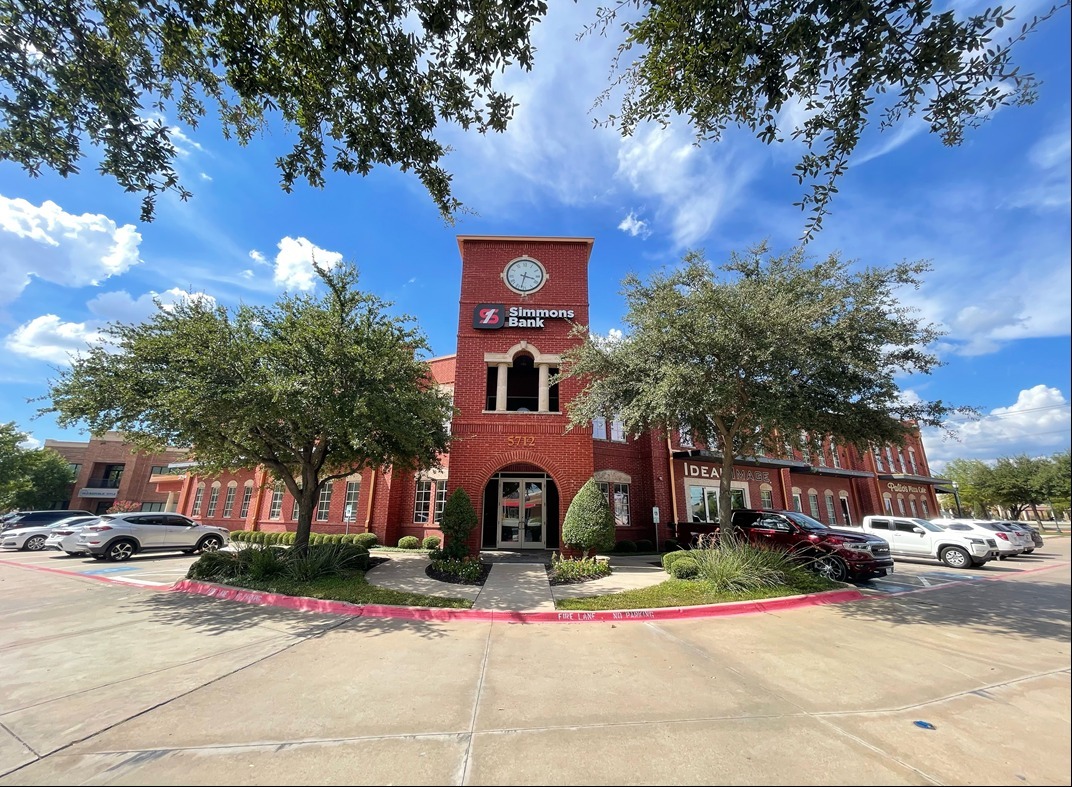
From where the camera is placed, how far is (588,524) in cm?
1309

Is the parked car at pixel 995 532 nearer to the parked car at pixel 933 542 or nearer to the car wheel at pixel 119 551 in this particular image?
the parked car at pixel 933 542

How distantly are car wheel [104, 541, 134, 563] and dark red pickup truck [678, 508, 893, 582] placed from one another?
2100cm

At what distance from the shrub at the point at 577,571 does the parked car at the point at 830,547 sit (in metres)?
4.34

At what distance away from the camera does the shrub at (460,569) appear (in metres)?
10.6

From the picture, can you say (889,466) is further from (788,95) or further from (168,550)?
(168,550)

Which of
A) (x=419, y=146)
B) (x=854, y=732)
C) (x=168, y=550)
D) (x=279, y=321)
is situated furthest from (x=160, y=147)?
(x=168, y=550)

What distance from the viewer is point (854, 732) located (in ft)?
11.6

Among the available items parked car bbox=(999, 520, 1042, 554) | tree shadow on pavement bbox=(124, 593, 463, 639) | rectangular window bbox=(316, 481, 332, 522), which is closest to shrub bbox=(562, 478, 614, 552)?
tree shadow on pavement bbox=(124, 593, 463, 639)

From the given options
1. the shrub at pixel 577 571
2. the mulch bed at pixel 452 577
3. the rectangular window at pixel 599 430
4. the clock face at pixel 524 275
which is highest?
the clock face at pixel 524 275

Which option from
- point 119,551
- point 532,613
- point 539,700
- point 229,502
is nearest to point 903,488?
point 532,613

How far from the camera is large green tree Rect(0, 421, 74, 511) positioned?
30.0m

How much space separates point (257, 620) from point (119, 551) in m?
13.2

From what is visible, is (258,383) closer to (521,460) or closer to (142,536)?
(521,460)

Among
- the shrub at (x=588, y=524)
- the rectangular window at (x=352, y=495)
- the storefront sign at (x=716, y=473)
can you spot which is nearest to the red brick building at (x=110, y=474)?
the rectangular window at (x=352, y=495)
